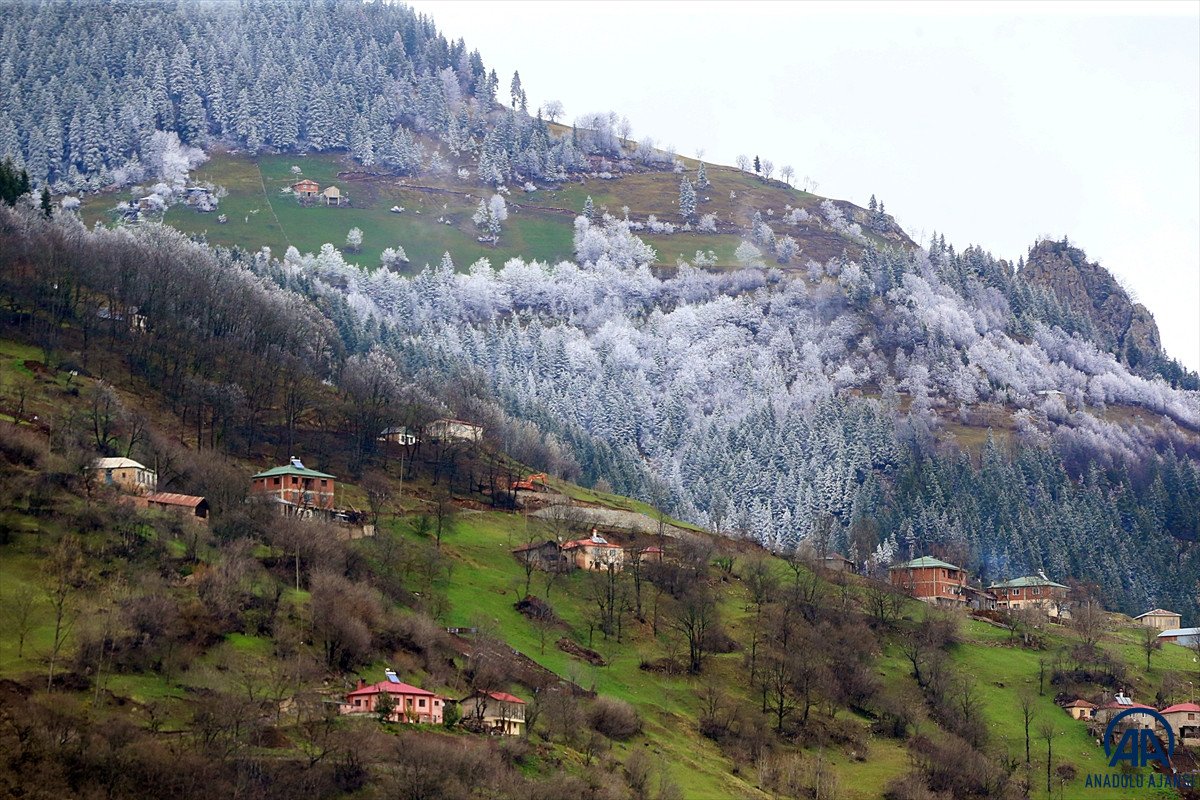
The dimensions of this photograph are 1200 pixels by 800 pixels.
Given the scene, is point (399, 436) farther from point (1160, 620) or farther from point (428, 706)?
point (1160, 620)

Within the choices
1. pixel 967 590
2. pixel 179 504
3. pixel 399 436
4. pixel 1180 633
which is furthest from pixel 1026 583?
pixel 179 504

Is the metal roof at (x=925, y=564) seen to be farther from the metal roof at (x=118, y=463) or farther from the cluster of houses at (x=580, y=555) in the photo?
the metal roof at (x=118, y=463)

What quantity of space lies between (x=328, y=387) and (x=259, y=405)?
15.2m

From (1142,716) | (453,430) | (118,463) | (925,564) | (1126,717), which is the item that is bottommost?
(1126,717)

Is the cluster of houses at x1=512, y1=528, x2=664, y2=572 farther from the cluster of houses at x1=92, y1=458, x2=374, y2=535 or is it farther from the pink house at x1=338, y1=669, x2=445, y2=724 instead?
the pink house at x1=338, y1=669, x2=445, y2=724

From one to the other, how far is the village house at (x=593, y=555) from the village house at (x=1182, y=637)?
171 feet

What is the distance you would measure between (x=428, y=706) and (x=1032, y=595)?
84.8 meters

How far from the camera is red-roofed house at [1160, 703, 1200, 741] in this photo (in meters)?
105

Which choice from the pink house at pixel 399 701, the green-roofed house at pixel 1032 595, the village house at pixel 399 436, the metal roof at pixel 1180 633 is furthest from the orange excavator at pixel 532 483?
the metal roof at pixel 1180 633

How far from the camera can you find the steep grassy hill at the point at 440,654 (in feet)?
246

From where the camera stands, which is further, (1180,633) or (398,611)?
(1180,633)

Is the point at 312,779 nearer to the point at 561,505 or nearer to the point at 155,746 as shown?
the point at 155,746

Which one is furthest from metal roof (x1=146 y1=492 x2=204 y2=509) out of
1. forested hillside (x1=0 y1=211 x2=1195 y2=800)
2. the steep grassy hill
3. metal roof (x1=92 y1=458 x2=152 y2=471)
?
metal roof (x1=92 y1=458 x2=152 y2=471)

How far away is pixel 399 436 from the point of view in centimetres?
13762
